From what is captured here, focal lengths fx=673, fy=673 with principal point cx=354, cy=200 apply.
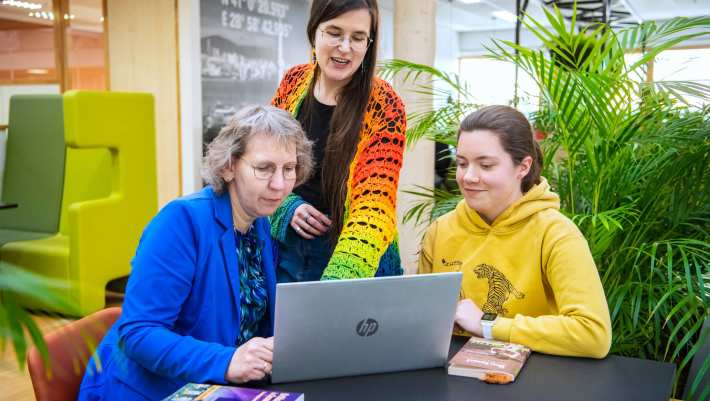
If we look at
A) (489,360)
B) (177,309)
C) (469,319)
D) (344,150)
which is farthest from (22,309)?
(344,150)

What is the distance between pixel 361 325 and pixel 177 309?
1.17 ft

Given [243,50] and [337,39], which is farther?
[243,50]

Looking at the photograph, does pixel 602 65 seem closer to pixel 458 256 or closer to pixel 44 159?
pixel 458 256

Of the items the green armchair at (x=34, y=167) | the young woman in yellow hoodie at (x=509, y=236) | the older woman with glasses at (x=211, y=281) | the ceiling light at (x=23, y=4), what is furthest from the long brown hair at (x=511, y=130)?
the ceiling light at (x=23, y=4)

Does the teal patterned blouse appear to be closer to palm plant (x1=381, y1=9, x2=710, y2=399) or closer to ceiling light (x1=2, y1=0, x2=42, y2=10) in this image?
palm plant (x1=381, y1=9, x2=710, y2=399)

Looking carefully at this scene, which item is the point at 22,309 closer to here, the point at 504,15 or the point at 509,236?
the point at 509,236

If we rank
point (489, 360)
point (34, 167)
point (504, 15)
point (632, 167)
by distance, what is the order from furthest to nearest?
1. point (504, 15)
2. point (34, 167)
3. point (632, 167)
4. point (489, 360)

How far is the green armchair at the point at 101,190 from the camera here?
3.88 m

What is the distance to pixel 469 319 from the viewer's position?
1.45 m

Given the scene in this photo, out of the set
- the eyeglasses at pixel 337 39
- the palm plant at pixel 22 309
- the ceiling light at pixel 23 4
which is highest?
the ceiling light at pixel 23 4

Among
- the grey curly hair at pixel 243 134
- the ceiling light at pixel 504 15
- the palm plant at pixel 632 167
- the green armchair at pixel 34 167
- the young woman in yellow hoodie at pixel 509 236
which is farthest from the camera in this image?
the ceiling light at pixel 504 15

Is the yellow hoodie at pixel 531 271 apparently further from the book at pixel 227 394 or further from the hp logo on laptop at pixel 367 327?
the book at pixel 227 394

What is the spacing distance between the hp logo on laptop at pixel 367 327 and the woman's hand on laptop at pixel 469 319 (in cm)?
Result: 33

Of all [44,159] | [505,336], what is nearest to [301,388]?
[505,336]
